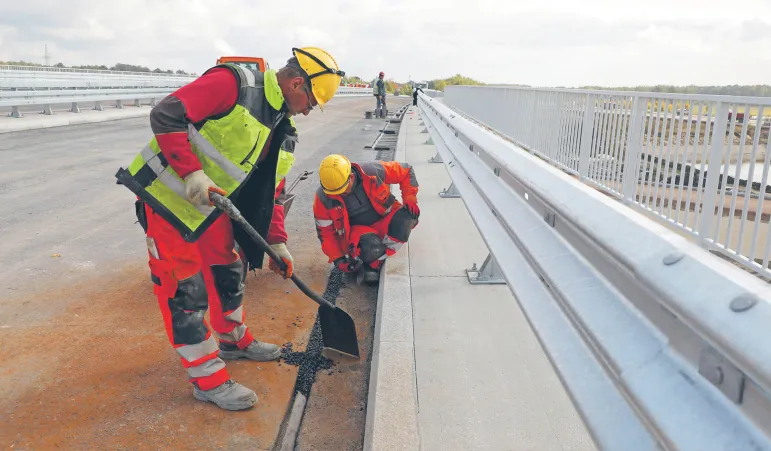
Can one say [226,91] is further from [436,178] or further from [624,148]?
[436,178]

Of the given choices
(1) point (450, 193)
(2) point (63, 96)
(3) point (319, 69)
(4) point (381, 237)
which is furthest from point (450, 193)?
(2) point (63, 96)

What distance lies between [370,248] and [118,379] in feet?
6.91

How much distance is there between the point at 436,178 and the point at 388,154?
4153mm

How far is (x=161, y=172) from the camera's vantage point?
3.06 metres

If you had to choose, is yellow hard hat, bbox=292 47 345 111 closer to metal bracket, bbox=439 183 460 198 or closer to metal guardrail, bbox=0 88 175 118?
metal bracket, bbox=439 183 460 198

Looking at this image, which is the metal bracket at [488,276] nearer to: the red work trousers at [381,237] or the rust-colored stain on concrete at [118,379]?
the red work trousers at [381,237]

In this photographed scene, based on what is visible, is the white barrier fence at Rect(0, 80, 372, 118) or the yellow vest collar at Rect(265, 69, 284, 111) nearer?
the yellow vest collar at Rect(265, 69, 284, 111)

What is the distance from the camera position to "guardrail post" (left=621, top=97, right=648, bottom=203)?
5.60 metres

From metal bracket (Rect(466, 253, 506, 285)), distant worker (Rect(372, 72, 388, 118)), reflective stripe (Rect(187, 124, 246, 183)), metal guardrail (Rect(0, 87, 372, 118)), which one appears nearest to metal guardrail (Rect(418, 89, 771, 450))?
reflective stripe (Rect(187, 124, 246, 183))

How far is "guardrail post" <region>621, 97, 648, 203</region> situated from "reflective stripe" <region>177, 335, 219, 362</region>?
402 cm

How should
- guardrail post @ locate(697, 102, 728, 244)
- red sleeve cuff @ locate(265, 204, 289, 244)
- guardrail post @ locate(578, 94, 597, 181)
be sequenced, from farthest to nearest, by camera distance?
guardrail post @ locate(578, 94, 597, 181) → guardrail post @ locate(697, 102, 728, 244) → red sleeve cuff @ locate(265, 204, 289, 244)

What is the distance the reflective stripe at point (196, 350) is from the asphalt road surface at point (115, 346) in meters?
0.24

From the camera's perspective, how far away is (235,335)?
3646 mm

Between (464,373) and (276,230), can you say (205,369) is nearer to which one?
(276,230)
